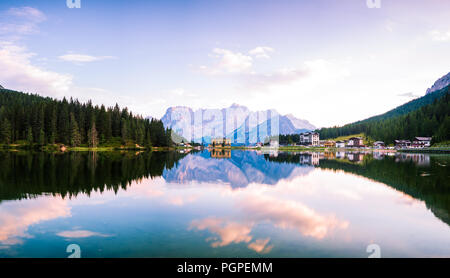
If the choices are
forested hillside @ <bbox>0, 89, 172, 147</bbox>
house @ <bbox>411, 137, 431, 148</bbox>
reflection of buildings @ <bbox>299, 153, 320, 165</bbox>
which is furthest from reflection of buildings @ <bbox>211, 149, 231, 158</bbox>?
house @ <bbox>411, 137, 431, 148</bbox>

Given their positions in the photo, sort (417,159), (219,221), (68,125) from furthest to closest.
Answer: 1. (68,125)
2. (417,159)
3. (219,221)

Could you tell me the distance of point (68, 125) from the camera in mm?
126875

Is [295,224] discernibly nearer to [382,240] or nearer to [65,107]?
[382,240]

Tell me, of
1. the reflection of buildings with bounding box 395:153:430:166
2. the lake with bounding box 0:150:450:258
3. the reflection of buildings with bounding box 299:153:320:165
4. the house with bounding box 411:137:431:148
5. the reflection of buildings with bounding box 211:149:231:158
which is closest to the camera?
the lake with bounding box 0:150:450:258


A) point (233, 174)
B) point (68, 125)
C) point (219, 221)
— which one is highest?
point (68, 125)

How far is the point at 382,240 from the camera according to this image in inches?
494

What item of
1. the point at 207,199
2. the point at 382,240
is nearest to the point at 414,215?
the point at 382,240

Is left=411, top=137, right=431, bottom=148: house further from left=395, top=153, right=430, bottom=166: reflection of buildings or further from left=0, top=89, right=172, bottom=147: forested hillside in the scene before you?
left=0, top=89, right=172, bottom=147: forested hillside

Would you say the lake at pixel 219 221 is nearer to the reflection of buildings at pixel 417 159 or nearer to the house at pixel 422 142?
the reflection of buildings at pixel 417 159

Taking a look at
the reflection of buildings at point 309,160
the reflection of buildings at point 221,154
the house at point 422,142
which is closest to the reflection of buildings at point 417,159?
the reflection of buildings at point 309,160

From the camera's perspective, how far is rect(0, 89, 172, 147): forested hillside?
12538 centimetres

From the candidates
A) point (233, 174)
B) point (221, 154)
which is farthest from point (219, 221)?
point (221, 154)

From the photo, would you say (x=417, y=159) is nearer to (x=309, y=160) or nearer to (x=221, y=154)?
(x=309, y=160)
